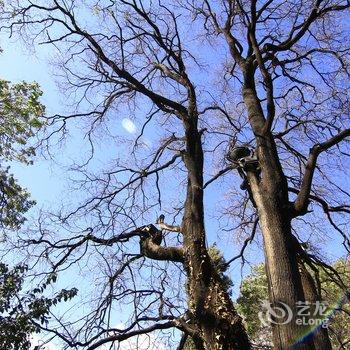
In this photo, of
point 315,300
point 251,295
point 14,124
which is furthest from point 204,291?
point 251,295

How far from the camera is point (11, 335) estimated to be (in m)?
5.04

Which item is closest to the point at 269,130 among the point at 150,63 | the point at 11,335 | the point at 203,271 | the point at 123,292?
the point at 203,271

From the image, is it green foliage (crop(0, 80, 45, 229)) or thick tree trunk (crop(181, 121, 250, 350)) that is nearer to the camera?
thick tree trunk (crop(181, 121, 250, 350))

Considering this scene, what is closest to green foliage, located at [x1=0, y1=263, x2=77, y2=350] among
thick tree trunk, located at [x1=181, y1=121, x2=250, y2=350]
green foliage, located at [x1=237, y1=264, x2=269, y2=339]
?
thick tree trunk, located at [x1=181, y1=121, x2=250, y2=350]

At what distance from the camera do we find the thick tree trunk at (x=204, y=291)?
3705mm

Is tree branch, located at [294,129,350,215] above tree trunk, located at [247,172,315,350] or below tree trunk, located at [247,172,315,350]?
above

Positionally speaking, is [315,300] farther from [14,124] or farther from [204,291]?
[14,124]

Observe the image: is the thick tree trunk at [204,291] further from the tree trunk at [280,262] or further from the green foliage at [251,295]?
the green foliage at [251,295]

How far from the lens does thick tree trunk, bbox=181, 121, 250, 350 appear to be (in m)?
3.71

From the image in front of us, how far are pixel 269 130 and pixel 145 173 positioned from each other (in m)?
2.43

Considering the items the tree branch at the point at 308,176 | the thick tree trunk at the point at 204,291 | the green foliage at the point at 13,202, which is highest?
the green foliage at the point at 13,202

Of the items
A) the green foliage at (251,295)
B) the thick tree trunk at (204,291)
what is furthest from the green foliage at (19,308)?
the green foliage at (251,295)

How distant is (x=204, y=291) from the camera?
13.3 feet

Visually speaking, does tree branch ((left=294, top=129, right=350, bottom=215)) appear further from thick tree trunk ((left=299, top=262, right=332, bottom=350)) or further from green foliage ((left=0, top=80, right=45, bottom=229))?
green foliage ((left=0, top=80, right=45, bottom=229))
